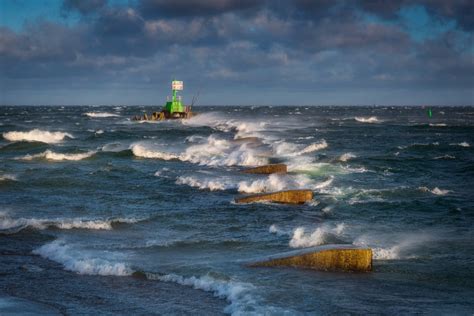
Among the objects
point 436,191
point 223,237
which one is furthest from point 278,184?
→ point 223,237

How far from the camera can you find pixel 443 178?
1016 inches

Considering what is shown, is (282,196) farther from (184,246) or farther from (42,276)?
(42,276)

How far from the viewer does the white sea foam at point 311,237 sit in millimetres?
13191

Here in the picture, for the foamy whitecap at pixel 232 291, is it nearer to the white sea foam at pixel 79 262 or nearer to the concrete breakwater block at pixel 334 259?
the white sea foam at pixel 79 262

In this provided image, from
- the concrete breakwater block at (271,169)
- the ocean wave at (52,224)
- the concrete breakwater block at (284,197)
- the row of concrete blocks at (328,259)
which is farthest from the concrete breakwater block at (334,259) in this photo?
the concrete breakwater block at (271,169)

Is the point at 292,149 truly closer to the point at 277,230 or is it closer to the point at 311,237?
the point at 277,230

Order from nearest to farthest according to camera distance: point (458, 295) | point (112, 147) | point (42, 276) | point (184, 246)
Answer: point (458, 295), point (42, 276), point (184, 246), point (112, 147)

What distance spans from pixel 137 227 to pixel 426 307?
8.47 meters

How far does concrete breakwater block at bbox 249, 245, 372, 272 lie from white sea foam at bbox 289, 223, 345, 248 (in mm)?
1926

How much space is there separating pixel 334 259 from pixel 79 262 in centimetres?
495

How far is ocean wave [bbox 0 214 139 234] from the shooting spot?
1516cm

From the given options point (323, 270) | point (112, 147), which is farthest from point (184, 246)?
point (112, 147)

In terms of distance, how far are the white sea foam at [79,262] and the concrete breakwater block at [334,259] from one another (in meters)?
3.07

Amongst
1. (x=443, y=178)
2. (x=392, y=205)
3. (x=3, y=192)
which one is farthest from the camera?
(x=443, y=178)
